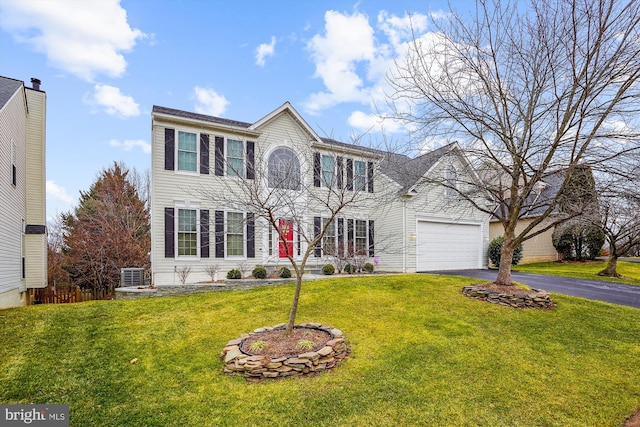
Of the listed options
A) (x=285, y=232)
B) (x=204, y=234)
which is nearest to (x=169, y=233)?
(x=204, y=234)

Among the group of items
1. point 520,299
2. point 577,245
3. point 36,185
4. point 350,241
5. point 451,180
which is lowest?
point 520,299

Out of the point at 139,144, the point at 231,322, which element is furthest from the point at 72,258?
the point at 231,322

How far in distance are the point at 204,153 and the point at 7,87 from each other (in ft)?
19.8

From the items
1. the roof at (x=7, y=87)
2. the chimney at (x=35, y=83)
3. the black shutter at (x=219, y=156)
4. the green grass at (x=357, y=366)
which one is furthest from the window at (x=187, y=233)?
the chimney at (x=35, y=83)

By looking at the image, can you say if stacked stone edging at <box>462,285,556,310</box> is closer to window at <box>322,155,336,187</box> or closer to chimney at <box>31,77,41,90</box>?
window at <box>322,155,336,187</box>

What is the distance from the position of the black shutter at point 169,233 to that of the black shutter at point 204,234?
96 cm

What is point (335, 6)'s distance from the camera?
11523mm

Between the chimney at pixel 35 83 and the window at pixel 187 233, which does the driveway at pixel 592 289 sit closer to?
the window at pixel 187 233

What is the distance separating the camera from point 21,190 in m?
10.9

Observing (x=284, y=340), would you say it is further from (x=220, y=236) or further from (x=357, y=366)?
(x=220, y=236)

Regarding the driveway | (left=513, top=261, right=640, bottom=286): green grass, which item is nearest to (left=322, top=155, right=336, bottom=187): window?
the driveway

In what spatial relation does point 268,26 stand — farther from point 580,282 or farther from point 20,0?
point 580,282

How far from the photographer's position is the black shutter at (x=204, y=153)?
477 inches

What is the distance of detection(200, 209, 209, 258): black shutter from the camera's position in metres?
11.8
